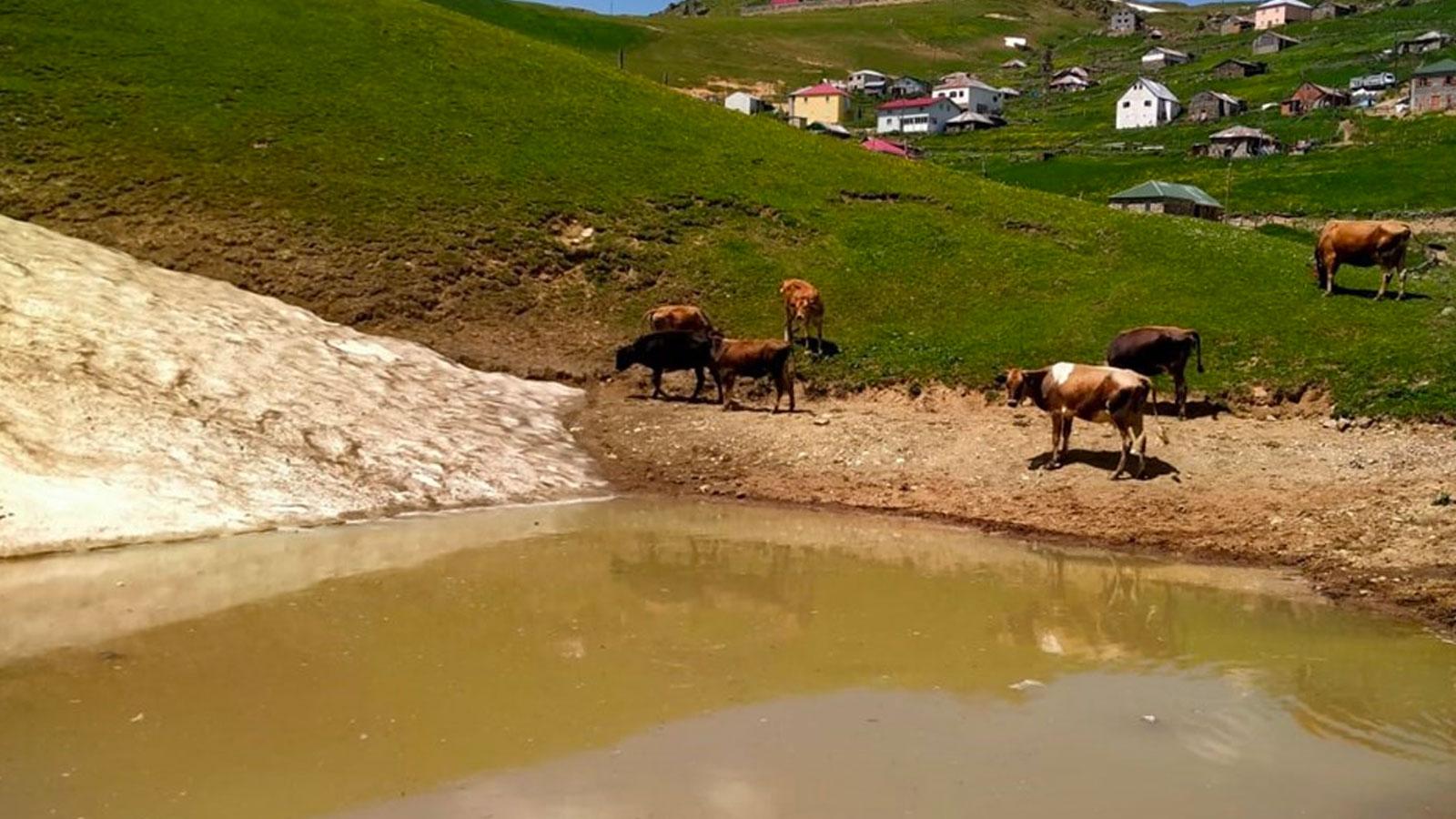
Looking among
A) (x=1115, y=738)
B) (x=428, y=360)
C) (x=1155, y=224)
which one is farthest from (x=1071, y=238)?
(x=1115, y=738)

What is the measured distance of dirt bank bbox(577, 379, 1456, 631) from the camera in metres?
15.9

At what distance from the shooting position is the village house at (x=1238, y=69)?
164m

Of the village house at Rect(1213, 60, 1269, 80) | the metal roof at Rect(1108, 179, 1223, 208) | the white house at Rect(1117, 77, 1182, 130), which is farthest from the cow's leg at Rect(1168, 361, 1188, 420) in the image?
the village house at Rect(1213, 60, 1269, 80)

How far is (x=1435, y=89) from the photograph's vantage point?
116500 millimetres

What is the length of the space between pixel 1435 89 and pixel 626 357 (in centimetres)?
12078

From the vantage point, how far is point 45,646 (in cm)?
1113

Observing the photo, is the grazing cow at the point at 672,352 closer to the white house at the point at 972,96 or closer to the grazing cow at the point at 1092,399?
the grazing cow at the point at 1092,399

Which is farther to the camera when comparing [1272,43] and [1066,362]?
[1272,43]

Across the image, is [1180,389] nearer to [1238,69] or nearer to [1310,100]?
[1310,100]

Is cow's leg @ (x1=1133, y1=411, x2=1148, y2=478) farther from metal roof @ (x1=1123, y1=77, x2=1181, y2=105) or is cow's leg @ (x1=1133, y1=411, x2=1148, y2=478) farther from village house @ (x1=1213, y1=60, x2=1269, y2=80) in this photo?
village house @ (x1=1213, y1=60, x2=1269, y2=80)

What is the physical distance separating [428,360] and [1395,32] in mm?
188068

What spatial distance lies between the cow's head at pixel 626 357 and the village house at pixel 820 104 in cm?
14771

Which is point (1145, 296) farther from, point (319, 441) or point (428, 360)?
point (319, 441)

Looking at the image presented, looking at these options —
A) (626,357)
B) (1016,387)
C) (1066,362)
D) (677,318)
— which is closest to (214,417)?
(626,357)
